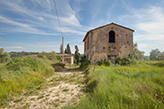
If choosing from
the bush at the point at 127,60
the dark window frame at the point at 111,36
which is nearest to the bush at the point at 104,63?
the bush at the point at 127,60

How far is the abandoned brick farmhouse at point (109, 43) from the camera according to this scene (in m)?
12.3

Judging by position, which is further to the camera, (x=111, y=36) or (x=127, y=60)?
(x=111, y=36)

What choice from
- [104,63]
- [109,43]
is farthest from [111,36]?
[104,63]

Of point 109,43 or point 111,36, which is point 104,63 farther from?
point 111,36

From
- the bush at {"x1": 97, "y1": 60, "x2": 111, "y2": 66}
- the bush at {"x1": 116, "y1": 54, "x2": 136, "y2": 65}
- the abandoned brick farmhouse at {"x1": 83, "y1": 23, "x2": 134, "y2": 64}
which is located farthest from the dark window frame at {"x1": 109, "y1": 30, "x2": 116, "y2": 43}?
the bush at {"x1": 97, "y1": 60, "x2": 111, "y2": 66}

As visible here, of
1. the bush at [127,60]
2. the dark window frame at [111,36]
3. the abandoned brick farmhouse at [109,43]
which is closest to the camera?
the bush at [127,60]

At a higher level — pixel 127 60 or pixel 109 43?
pixel 109 43

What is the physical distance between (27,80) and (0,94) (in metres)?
1.78

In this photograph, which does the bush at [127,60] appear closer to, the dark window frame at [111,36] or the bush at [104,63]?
the bush at [104,63]

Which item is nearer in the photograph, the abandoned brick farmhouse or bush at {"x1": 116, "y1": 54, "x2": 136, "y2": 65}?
bush at {"x1": 116, "y1": 54, "x2": 136, "y2": 65}

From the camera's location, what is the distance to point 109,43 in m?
12.4

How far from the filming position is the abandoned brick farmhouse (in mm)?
12258

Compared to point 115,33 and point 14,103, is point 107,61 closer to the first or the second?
point 115,33

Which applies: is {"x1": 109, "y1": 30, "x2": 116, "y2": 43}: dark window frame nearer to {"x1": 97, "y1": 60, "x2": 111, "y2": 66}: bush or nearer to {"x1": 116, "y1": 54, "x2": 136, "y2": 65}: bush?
{"x1": 116, "y1": 54, "x2": 136, "y2": 65}: bush
